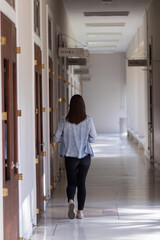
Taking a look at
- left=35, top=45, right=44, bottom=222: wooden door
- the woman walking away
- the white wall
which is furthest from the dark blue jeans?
the white wall

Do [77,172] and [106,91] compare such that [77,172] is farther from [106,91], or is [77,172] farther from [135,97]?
[106,91]

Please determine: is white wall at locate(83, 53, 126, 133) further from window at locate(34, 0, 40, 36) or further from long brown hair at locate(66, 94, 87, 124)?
long brown hair at locate(66, 94, 87, 124)

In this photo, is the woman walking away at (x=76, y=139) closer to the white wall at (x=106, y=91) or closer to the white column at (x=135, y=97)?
the white column at (x=135, y=97)

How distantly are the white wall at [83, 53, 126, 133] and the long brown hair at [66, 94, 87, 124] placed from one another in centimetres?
2310

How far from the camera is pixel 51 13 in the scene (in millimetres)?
10188

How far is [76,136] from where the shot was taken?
6.98 metres

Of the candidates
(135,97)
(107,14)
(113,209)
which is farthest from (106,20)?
(113,209)

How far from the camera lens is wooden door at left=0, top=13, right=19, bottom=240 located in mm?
4578

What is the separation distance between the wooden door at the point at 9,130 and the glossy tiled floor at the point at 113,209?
132 cm

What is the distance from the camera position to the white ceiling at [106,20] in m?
14.6

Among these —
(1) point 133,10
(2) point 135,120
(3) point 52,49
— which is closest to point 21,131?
(3) point 52,49

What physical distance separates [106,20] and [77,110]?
11.3 metres

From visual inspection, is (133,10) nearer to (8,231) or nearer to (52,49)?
(52,49)

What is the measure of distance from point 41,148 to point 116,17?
10168 millimetres
